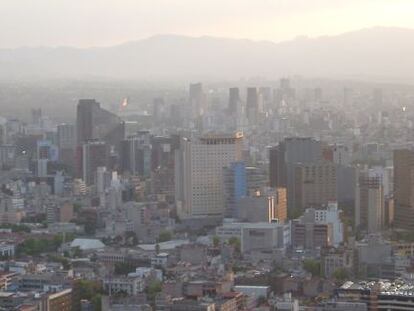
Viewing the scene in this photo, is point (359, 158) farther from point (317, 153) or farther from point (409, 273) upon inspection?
A: point (409, 273)

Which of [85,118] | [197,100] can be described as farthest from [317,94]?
[85,118]

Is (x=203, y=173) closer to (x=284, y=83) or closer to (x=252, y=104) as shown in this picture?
(x=284, y=83)

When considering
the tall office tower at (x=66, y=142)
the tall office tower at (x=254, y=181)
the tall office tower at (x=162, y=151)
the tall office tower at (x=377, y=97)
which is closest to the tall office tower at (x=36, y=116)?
the tall office tower at (x=66, y=142)

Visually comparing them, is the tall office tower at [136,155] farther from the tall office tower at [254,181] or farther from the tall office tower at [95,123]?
the tall office tower at [254,181]

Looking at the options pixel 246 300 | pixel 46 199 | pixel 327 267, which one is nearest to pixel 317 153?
pixel 46 199

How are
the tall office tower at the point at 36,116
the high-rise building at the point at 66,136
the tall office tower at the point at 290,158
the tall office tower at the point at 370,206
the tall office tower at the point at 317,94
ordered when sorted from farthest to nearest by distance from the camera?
the tall office tower at the point at 317,94 < the tall office tower at the point at 36,116 < the high-rise building at the point at 66,136 < the tall office tower at the point at 290,158 < the tall office tower at the point at 370,206

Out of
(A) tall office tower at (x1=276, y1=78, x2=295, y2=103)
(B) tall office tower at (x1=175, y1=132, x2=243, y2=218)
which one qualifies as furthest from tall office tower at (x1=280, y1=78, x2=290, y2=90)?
(B) tall office tower at (x1=175, y1=132, x2=243, y2=218)

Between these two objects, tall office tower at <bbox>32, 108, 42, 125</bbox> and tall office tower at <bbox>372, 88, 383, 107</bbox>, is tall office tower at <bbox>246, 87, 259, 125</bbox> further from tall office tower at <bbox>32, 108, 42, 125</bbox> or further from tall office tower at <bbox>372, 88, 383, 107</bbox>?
tall office tower at <bbox>32, 108, 42, 125</bbox>
